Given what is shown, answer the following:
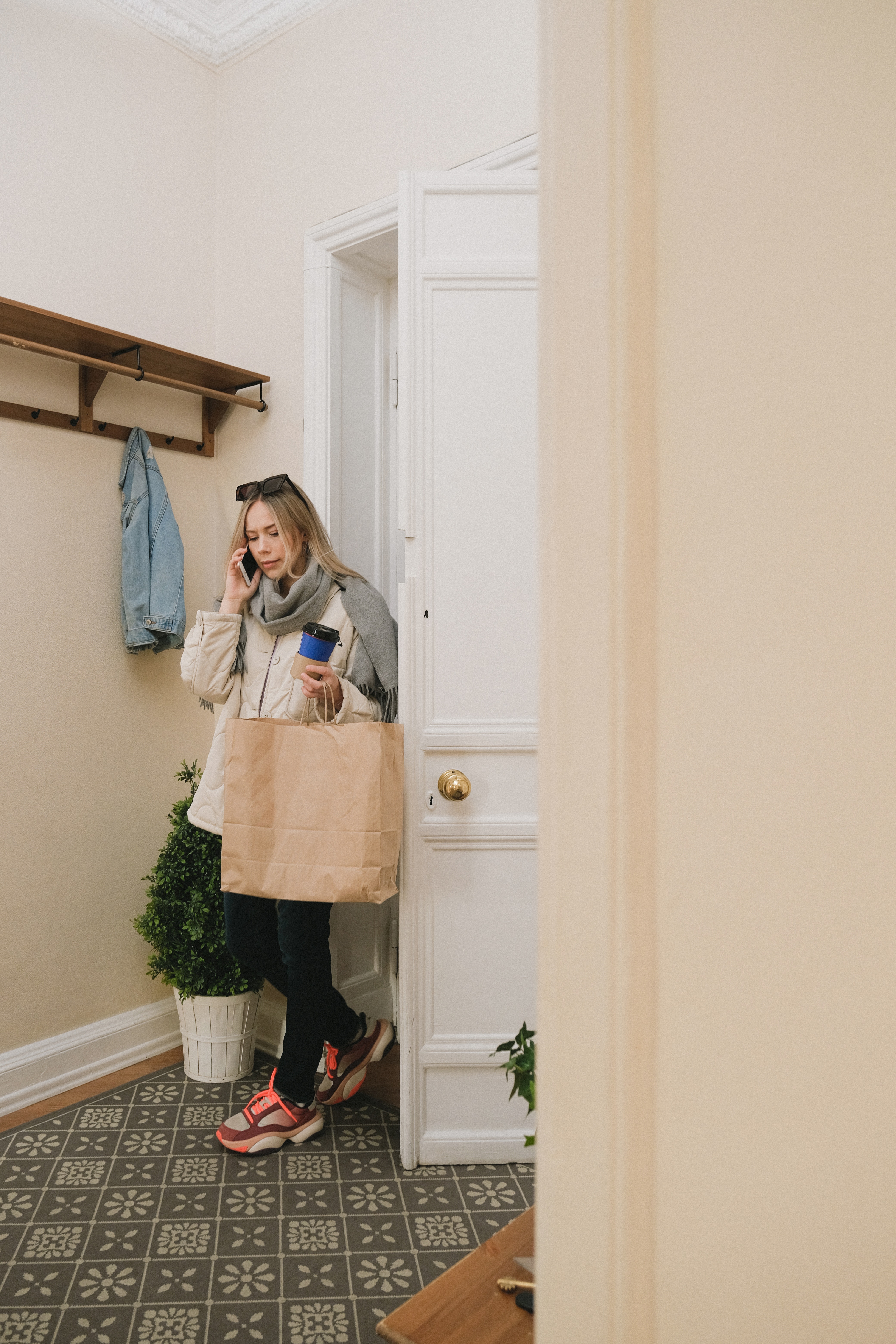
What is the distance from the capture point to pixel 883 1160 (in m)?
0.47

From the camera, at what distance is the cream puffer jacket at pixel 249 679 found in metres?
2.08

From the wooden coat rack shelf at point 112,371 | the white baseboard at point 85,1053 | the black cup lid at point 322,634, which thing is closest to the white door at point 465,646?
the black cup lid at point 322,634

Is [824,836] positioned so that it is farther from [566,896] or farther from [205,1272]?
[205,1272]

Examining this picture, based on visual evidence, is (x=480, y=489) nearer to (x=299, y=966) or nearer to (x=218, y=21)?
(x=299, y=966)

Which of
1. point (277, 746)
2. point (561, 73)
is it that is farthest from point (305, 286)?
point (561, 73)

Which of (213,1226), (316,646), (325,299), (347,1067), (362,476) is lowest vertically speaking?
(213,1226)

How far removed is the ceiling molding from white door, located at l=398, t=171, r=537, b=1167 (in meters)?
1.05

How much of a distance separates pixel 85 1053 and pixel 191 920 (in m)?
0.53

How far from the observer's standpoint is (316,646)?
1.93 m

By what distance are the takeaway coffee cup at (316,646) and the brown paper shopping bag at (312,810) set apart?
144 millimetres

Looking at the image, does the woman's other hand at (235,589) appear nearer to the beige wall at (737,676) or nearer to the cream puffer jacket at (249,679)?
the cream puffer jacket at (249,679)

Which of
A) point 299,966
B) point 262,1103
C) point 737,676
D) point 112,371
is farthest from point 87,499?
point 737,676

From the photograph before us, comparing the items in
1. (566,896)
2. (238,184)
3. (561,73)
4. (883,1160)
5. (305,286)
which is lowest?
(883,1160)

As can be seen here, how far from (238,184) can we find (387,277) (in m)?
0.57
